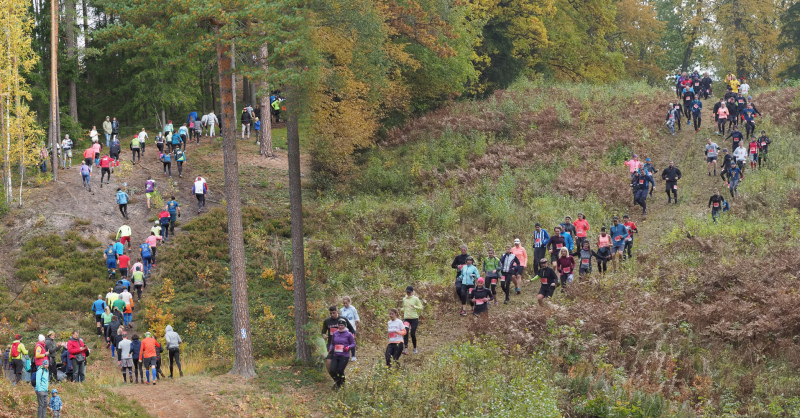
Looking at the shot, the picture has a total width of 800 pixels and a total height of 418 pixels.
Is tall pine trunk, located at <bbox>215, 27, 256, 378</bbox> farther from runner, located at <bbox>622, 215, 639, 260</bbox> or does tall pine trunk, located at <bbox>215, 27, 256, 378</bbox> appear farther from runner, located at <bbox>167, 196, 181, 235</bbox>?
runner, located at <bbox>167, 196, 181, 235</bbox>

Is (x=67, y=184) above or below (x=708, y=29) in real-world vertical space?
below

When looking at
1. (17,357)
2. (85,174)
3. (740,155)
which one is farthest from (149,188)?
(740,155)

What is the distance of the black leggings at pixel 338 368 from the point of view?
615 inches

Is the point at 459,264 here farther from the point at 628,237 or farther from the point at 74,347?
the point at 74,347

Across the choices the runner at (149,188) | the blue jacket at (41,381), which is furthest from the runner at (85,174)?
the blue jacket at (41,381)

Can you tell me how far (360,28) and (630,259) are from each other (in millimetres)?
13844

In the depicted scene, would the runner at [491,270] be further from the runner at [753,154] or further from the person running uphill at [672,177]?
the runner at [753,154]

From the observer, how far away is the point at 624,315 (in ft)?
58.4

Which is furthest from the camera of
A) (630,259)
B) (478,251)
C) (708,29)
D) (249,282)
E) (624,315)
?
(708,29)

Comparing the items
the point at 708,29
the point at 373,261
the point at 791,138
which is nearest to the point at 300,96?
the point at 373,261

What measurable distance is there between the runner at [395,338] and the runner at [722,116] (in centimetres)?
2275

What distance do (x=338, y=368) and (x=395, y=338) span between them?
4.59 ft

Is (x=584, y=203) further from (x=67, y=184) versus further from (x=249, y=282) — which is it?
(x=67, y=184)

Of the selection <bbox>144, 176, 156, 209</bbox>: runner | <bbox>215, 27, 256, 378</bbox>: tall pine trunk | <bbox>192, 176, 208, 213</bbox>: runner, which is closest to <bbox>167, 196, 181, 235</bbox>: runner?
<bbox>192, 176, 208, 213</bbox>: runner
